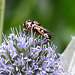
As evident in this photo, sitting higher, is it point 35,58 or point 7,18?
point 7,18

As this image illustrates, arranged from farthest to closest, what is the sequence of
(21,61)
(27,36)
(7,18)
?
(7,18), (27,36), (21,61)

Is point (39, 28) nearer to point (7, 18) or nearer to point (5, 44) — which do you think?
point (5, 44)

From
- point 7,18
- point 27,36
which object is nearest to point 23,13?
point 7,18

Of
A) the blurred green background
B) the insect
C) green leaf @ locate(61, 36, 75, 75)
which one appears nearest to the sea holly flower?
the insect

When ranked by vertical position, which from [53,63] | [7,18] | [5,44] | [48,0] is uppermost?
[48,0]

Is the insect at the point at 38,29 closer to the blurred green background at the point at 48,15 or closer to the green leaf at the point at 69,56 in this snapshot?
the green leaf at the point at 69,56

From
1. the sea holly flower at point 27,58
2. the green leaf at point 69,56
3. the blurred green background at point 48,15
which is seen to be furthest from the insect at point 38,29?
the blurred green background at point 48,15
